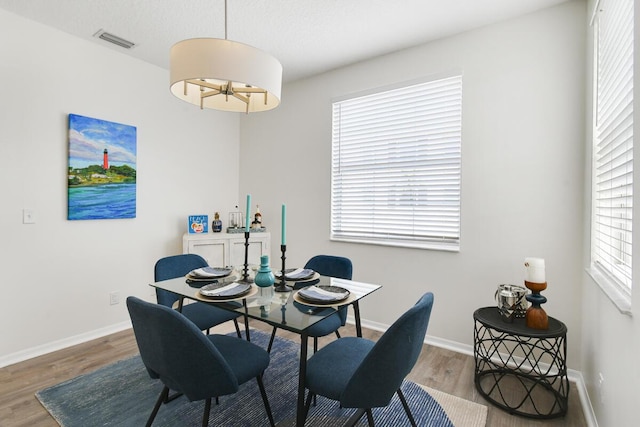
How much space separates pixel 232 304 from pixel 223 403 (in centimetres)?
83

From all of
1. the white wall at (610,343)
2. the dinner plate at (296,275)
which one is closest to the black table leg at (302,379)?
the dinner plate at (296,275)

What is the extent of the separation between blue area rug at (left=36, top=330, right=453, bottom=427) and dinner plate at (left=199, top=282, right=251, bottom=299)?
2.48ft

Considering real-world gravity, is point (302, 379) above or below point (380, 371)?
below

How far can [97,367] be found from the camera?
2418 mm

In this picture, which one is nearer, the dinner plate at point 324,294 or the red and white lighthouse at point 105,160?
the dinner plate at point 324,294

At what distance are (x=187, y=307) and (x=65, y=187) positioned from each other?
5.14 feet

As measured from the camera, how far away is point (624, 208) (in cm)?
146

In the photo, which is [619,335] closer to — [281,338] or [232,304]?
[232,304]

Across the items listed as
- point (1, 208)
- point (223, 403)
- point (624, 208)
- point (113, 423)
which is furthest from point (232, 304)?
point (1, 208)

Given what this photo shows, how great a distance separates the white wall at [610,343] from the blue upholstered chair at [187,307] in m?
1.97

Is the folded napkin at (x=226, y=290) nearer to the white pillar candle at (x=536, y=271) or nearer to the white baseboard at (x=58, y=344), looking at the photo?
the white pillar candle at (x=536, y=271)

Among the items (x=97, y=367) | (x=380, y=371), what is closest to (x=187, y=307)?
(x=97, y=367)

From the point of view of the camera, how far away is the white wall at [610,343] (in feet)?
3.87

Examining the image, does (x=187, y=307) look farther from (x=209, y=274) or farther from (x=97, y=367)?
(x=97, y=367)
